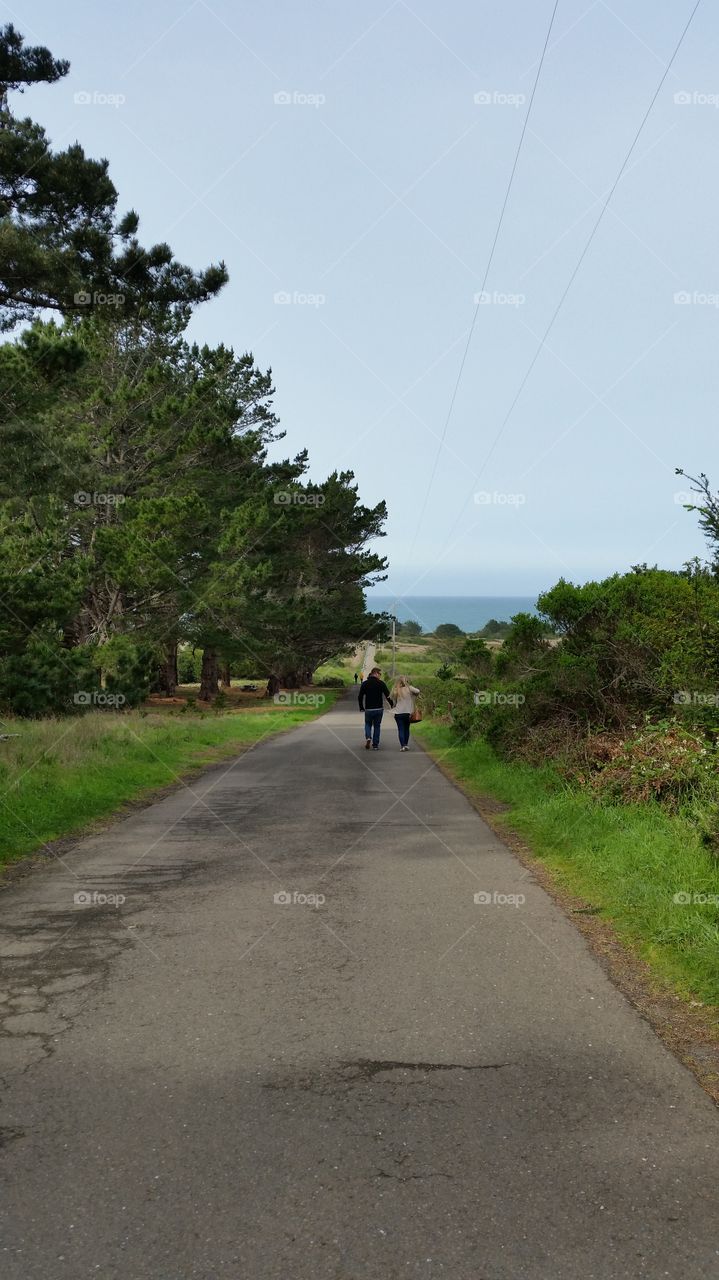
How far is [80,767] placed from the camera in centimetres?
1337

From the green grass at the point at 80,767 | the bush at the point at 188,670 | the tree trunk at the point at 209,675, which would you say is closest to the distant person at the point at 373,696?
the green grass at the point at 80,767

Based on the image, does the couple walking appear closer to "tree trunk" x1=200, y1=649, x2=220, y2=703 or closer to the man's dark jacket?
the man's dark jacket

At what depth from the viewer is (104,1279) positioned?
259 centimetres

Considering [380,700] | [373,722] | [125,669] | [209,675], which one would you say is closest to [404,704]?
[380,700]

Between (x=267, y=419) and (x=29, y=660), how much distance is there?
33.4 m

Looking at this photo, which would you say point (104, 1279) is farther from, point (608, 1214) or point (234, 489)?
point (234, 489)

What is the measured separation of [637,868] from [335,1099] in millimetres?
4203

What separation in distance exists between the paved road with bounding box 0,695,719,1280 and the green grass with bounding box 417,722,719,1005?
481 mm

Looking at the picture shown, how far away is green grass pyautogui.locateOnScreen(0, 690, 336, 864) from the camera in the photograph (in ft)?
33.0

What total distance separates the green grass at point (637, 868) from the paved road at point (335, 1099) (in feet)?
1.58

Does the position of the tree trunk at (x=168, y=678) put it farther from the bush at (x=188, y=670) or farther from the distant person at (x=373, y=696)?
the distant person at (x=373, y=696)

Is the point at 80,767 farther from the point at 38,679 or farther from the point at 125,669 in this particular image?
the point at 125,669

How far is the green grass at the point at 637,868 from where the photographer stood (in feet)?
17.6

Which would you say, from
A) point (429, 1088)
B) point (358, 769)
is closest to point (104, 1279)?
point (429, 1088)
